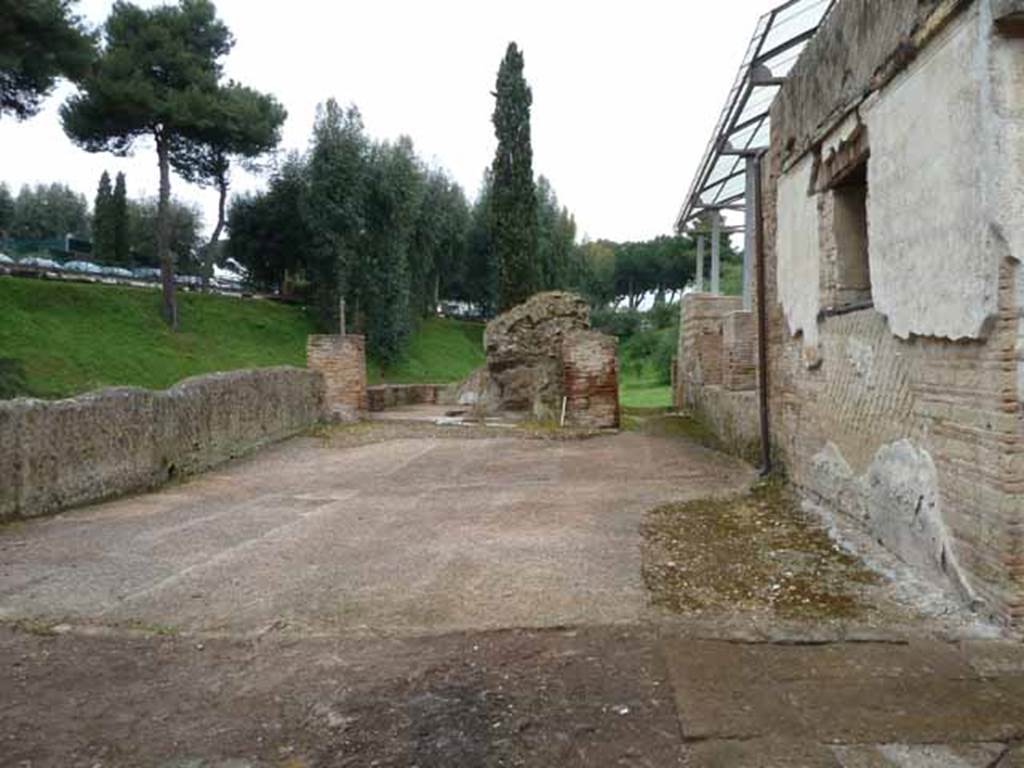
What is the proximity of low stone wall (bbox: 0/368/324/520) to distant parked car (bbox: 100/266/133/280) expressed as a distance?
27.0 meters

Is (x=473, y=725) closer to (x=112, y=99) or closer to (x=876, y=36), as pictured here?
(x=876, y=36)

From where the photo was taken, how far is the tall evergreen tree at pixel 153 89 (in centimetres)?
2853

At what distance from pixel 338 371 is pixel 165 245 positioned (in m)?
20.3

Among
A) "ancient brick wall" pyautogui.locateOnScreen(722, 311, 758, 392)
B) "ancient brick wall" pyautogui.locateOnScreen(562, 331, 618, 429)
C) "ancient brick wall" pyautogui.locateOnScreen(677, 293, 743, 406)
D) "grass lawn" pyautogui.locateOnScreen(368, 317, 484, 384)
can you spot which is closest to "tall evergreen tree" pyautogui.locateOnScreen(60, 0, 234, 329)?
"grass lawn" pyautogui.locateOnScreen(368, 317, 484, 384)

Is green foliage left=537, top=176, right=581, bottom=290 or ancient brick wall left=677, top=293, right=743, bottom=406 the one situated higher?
green foliage left=537, top=176, right=581, bottom=290

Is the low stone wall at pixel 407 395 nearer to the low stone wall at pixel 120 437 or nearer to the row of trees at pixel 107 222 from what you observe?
the low stone wall at pixel 120 437

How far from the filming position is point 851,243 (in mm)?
5582

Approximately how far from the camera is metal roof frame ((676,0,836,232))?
9.95 m

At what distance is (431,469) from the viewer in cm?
855

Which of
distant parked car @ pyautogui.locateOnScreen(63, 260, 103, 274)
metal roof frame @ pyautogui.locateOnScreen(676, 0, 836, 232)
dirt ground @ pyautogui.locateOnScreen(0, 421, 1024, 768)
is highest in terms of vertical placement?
distant parked car @ pyautogui.locateOnScreen(63, 260, 103, 274)

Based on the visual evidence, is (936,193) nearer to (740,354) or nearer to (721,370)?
(740,354)

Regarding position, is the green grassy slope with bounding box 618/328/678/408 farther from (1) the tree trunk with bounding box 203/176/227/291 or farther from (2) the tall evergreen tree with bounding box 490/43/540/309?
(1) the tree trunk with bounding box 203/176/227/291

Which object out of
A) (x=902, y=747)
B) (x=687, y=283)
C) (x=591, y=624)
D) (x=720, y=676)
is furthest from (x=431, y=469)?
(x=687, y=283)

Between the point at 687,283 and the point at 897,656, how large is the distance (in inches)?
2202
